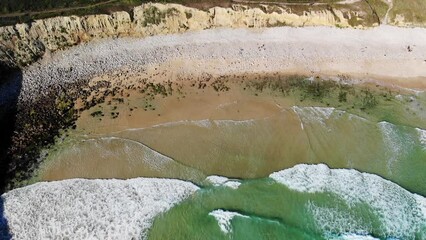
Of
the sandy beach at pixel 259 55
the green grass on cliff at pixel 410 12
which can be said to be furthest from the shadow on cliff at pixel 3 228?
the green grass on cliff at pixel 410 12

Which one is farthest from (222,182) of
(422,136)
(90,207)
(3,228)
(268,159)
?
(422,136)

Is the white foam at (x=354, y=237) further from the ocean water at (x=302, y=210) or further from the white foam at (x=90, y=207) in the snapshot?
the white foam at (x=90, y=207)

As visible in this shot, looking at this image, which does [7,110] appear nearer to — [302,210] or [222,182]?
[222,182]

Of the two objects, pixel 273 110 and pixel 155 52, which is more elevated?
pixel 155 52

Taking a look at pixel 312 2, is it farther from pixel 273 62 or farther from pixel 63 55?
pixel 63 55

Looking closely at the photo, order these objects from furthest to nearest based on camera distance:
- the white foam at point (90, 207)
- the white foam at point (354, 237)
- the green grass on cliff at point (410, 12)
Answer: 1. the green grass on cliff at point (410, 12)
2. the white foam at point (90, 207)
3. the white foam at point (354, 237)

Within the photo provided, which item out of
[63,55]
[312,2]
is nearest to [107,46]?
[63,55]
